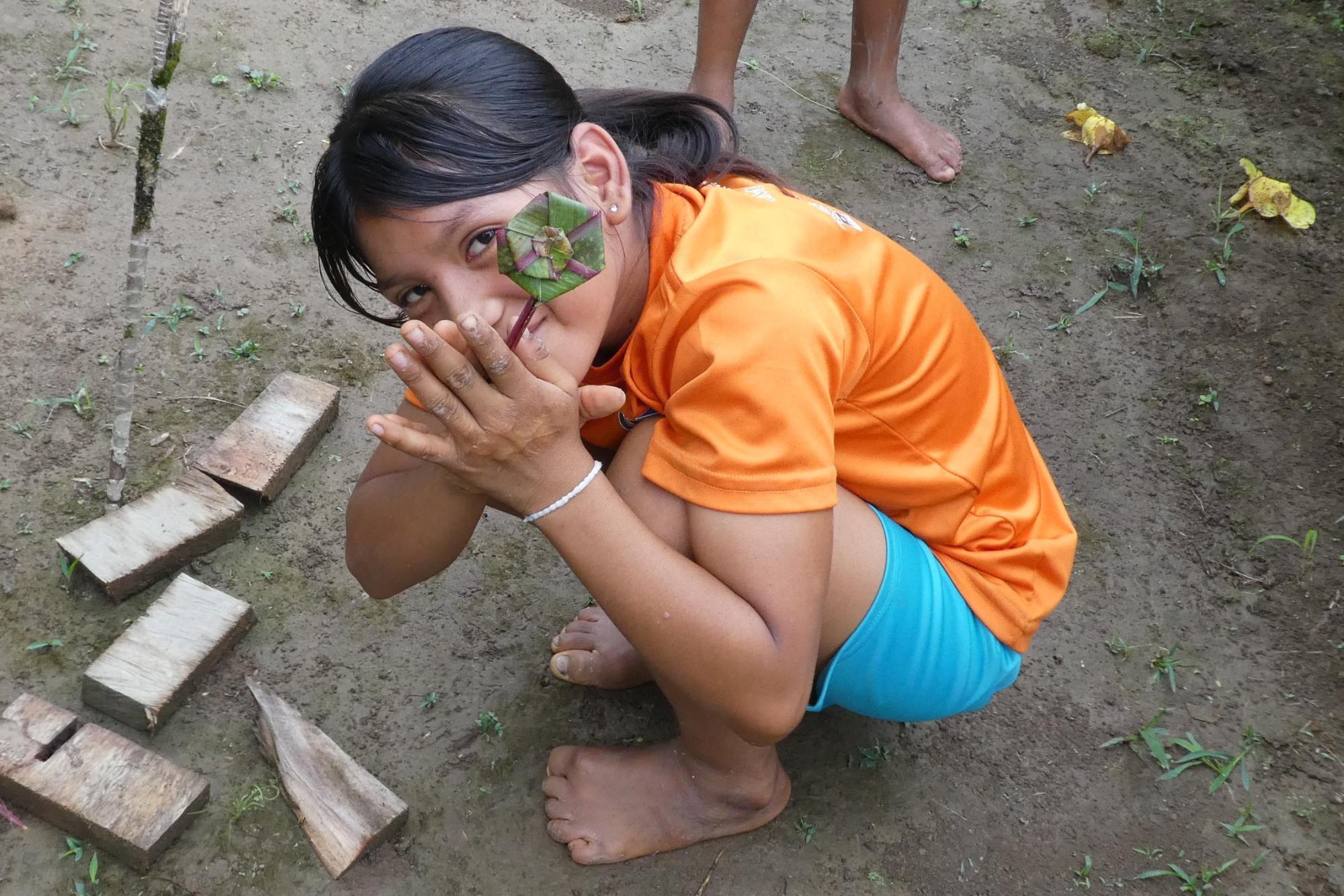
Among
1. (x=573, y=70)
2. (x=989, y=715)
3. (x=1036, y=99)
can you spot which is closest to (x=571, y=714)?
(x=989, y=715)

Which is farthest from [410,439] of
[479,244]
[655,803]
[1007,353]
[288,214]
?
[1007,353]

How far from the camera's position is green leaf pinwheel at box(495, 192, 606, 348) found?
118 centimetres

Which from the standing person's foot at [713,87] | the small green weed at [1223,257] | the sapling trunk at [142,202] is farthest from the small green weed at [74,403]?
the small green weed at [1223,257]

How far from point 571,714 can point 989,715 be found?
0.88 metres

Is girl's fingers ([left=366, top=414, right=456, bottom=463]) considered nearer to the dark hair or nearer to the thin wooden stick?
the dark hair

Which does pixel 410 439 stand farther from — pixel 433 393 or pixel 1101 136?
pixel 1101 136

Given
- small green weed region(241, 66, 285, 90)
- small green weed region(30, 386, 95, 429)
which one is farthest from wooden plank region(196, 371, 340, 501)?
small green weed region(241, 66, 285, 90)

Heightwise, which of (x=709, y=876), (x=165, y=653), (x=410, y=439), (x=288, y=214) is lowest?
(x=709, y=876)

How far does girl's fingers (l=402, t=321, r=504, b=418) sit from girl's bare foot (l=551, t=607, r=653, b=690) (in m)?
0.93

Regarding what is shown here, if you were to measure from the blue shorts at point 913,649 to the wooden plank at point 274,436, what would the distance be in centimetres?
131

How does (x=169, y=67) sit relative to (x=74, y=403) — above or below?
above

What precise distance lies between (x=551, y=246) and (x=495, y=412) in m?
0.24

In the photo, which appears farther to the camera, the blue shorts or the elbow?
the blue shorts

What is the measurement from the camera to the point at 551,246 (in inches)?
46.8
